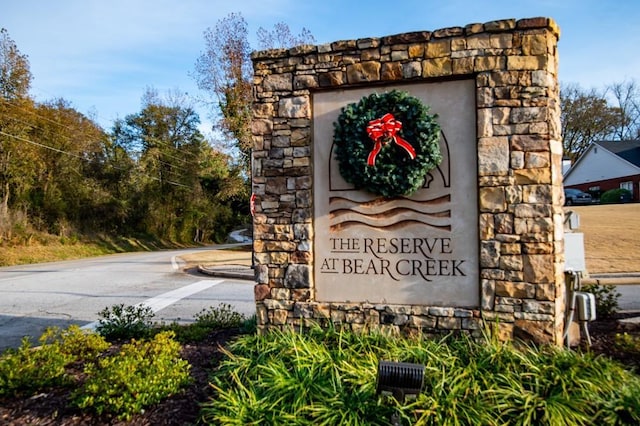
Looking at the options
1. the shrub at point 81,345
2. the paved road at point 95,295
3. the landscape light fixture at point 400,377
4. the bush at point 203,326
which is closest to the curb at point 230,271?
the paved road at point 95,295

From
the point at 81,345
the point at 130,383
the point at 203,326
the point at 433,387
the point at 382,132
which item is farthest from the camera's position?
the point at 203,326

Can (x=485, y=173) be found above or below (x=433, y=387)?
above

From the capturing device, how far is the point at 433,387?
134 inches

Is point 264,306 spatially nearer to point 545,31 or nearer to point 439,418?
point 439,418

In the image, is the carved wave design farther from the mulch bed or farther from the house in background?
the house in background

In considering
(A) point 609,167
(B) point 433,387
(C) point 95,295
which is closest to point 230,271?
(C) point 95,295

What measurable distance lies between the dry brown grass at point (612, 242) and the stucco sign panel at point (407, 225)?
8.75 metres

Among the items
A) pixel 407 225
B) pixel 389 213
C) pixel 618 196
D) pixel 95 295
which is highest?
pixel 618 196

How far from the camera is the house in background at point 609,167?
3256 cm

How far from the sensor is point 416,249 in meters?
4.63

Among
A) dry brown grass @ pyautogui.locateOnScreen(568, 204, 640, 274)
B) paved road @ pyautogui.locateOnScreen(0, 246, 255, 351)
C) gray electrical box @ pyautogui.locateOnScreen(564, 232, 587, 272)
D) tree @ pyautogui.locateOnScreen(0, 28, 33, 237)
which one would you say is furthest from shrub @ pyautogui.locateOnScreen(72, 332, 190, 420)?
tree @ pyautogui.locateOnScreen(0, 28, 33, 237)

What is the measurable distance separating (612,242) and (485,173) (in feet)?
43.9

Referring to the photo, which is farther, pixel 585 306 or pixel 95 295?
pixel 95 295

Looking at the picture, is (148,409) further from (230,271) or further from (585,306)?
(230,271)
